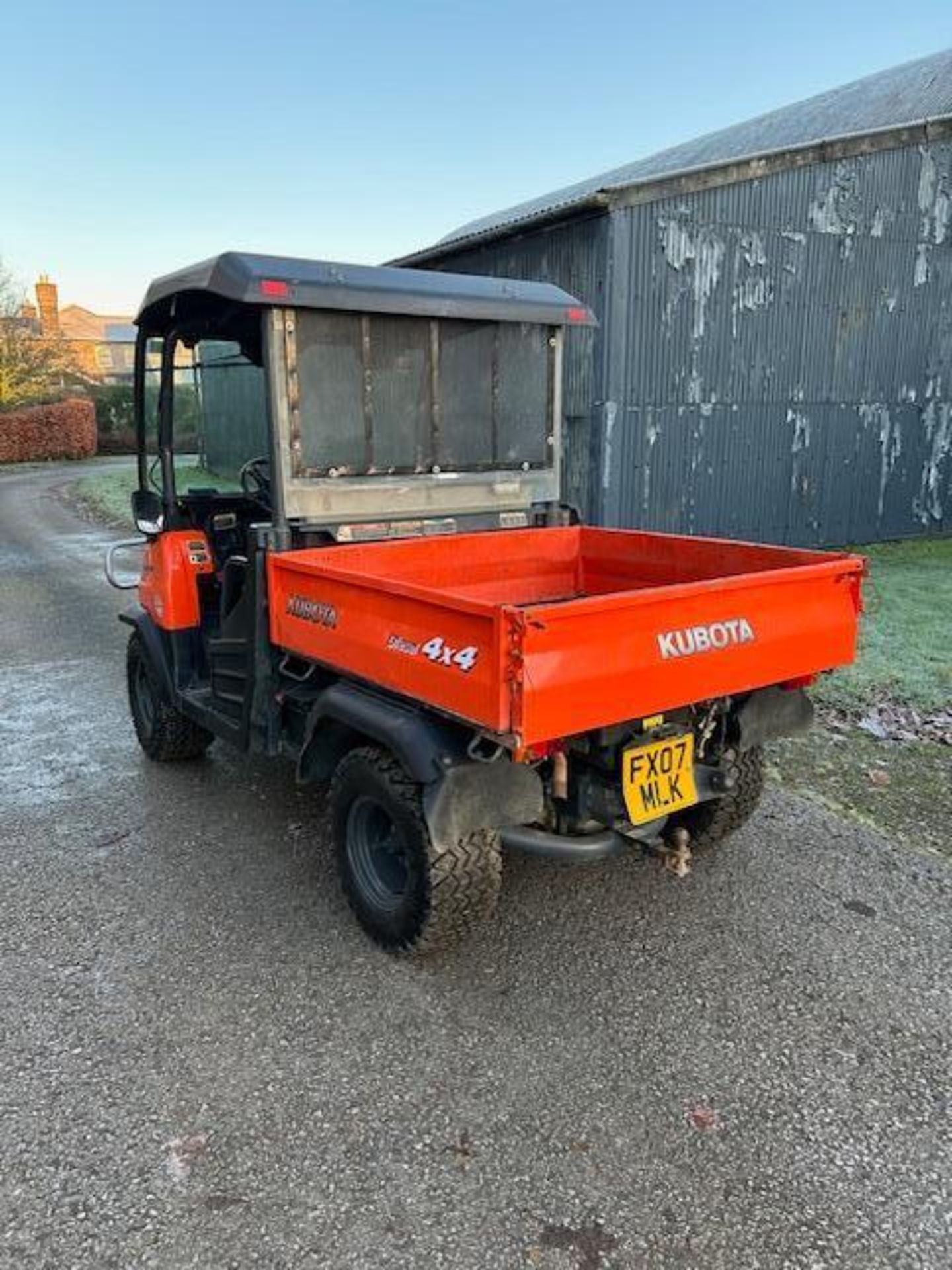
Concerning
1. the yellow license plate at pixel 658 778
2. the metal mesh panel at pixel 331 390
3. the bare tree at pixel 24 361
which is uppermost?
the bare tree at pixel 24 361

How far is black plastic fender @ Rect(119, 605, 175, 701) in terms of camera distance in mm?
4309

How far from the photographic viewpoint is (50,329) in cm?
4719

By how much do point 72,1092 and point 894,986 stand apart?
246 centimetres

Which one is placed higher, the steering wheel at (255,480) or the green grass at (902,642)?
the steering wheel at (255,480)

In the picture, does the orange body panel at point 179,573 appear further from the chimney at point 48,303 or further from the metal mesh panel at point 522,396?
the chimney at point 48,303

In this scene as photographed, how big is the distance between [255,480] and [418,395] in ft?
3.66

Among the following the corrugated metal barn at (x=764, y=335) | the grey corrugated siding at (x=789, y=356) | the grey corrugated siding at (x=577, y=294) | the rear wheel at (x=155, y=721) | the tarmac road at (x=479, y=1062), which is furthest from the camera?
the grey corrugated siding at (x=789, y=356)

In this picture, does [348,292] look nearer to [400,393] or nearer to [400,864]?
[400,393]

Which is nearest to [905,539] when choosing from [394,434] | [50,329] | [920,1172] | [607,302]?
[607,302]

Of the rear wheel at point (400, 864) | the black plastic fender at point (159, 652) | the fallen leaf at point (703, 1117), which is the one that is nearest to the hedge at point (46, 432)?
the black plastic fender at point (159, 652)

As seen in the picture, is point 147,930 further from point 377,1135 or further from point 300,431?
point 300,431

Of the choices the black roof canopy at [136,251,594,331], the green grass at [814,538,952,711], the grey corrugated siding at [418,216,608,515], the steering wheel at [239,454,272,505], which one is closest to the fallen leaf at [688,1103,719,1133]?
the black roof canopy at [136,251,594,331]

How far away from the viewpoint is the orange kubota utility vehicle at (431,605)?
2668 mm

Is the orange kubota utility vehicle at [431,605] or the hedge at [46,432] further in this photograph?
→ the hedge at [46,432]
